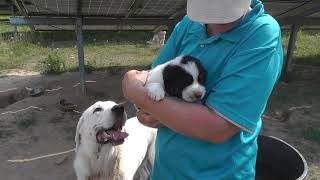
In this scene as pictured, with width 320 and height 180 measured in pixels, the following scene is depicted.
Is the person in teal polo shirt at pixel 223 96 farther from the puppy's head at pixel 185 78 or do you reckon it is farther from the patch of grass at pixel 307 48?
the patch of grass at pixel 307 48

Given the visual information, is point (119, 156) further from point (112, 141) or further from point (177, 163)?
point (177, 163)

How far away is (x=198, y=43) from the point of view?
200 cm

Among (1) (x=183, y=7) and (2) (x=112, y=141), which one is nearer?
(2) (x=112, y=141)

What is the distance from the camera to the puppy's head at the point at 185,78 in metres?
1.94

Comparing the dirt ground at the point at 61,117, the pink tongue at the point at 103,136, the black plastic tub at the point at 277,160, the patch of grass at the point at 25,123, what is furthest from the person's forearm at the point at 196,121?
the patch of grass at the point at 25,123

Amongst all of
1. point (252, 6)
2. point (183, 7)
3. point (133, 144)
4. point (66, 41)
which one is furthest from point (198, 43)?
point (66, 41)

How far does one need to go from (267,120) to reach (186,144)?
5473 millimetres

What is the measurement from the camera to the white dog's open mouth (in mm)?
3707

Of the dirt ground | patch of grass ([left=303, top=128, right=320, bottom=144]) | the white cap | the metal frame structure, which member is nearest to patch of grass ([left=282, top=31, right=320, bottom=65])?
the dirt ground

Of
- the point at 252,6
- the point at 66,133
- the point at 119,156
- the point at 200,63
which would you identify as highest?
the point at 252,6

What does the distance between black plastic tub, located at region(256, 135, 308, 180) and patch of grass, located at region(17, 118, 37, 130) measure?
14.7 feet

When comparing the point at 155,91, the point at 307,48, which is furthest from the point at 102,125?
the point at 307,48

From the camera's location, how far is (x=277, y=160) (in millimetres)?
3100

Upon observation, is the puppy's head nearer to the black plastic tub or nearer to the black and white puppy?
the black and white puppy
